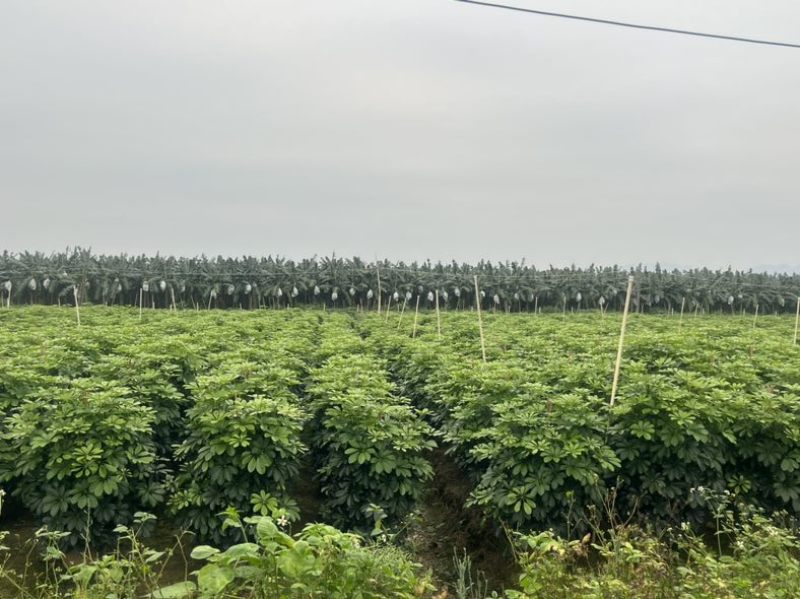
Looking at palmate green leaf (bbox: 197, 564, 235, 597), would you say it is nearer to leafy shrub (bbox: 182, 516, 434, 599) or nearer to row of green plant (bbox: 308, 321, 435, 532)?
leafy shrub (bbox: 182, 516, 434, 599)

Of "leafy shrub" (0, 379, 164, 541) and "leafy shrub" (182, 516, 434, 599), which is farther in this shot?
"leafy shrub" (0, 379, 164, 541)

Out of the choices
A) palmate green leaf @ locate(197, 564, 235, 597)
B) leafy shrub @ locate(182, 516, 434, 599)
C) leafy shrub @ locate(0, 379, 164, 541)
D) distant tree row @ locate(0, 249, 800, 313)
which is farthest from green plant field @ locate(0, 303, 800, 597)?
distant tree row @ locate(0, 249, 800, 313)

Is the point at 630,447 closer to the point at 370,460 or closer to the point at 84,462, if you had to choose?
the point at 370,460

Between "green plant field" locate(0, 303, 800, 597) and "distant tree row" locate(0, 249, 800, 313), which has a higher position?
"distant tree row" locate(0, 249, 800, 313)

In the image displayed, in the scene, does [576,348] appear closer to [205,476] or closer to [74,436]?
[205,476]

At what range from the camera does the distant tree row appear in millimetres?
33594

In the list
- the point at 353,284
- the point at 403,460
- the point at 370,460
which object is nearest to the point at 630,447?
the point at 403,460

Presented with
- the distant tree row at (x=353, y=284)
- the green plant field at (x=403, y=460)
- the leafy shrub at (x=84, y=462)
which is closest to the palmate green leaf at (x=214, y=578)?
the green plant field at (x=403, y=460)

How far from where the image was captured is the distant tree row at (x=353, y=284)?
110 ft

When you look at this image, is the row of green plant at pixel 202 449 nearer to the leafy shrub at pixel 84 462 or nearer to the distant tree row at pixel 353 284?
the leafy shrub at pixel 84 462

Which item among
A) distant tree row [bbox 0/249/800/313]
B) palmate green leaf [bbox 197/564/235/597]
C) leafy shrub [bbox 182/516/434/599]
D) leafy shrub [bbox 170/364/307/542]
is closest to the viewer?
palmate green leaf [bbox 197/564/235/597]

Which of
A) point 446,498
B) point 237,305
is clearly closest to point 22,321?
point 446,498

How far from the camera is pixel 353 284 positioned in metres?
36.4

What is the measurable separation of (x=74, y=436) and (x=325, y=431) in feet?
8.09
